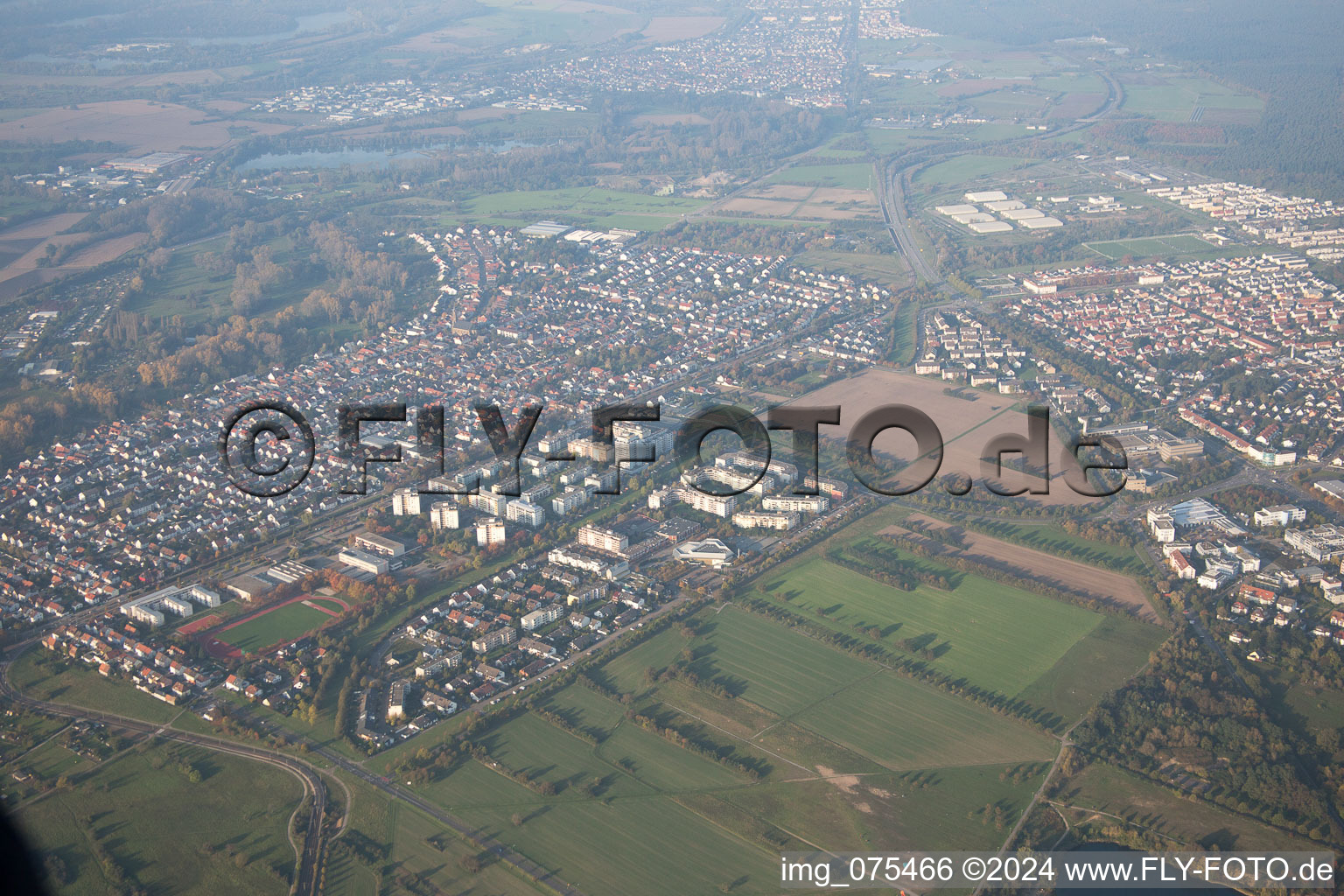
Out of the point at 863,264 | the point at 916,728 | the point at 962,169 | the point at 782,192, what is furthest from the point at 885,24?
the point at 916,728

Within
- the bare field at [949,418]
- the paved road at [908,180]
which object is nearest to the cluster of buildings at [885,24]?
the paved road at [908,180]

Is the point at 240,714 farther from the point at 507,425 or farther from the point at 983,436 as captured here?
the point at 983,436

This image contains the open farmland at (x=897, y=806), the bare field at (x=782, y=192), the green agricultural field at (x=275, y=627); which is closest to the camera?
the open farmland at (x=897, y=806)

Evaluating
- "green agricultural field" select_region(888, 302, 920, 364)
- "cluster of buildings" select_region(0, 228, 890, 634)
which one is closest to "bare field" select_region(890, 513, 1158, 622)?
"cluster of buildings" select_region(0, 228, 890, 634)

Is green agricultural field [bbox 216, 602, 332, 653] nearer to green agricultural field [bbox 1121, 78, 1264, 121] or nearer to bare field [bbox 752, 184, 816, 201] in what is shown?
bare field [bbox 752, 184, 816, 201]

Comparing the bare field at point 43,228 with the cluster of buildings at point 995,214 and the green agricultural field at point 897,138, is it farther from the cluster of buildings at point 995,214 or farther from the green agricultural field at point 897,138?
the green agricultural field at point 897,138

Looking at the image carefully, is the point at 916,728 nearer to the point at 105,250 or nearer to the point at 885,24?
the point at 105,250
